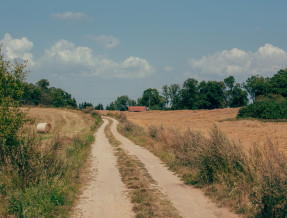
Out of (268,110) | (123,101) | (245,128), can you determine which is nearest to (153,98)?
(123,101)

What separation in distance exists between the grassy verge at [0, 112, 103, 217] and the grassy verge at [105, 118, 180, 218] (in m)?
1.91

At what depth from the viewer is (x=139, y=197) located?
8500 millimetres

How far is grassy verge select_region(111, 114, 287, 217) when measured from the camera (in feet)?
21.1

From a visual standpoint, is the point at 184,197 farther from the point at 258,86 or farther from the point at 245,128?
the point at 258,86

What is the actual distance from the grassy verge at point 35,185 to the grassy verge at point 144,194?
1.91 m

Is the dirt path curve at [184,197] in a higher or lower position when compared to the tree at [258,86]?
lower

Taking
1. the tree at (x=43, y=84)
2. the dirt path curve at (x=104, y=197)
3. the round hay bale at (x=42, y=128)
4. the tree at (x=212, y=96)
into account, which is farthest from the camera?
the tree at (x=43, y=84)

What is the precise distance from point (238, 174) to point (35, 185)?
6314 mm

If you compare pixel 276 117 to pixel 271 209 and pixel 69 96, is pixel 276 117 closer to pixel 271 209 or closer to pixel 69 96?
pixel 271 209

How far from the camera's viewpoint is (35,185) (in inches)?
311

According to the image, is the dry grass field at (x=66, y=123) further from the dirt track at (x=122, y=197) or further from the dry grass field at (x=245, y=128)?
the dirt track at (x=122, y=197)

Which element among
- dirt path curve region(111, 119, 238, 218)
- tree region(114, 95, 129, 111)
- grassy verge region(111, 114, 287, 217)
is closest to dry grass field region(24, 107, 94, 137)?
dirt path curve region(111, 119, 238, 218)

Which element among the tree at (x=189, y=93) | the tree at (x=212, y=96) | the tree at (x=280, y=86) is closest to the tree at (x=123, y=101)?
the tree at (x=189, y=93)

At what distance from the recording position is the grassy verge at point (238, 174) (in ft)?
21.1
